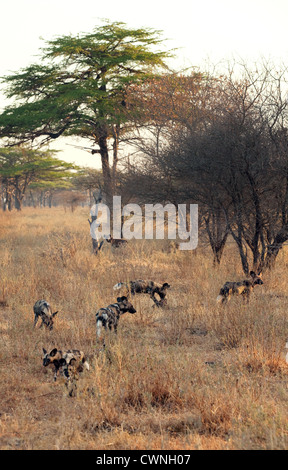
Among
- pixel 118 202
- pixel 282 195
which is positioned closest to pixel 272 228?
pixel 282 195

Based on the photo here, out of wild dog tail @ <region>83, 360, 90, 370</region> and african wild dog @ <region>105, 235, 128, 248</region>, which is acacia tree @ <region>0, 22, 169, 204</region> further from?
wild dog tail @ <region>83, 360, 90, 370</region>

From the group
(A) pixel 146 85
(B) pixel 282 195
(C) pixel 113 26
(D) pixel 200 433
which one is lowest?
(D) pixel 200 433

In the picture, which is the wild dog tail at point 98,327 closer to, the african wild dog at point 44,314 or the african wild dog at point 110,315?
the african wild dog at point 110,315

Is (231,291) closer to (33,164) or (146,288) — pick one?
(146,288)

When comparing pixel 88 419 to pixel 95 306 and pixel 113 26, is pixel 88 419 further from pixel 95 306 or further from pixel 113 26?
pixel 113 26

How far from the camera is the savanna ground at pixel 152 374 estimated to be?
12.6 feet

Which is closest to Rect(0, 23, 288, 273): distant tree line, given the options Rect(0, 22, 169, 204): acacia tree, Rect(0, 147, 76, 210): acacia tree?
Rect(0, 22, 169, 204): acacia tree

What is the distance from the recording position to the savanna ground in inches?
151

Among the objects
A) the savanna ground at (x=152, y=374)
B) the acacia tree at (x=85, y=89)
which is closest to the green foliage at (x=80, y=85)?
the acacia tree at (x=85, y=89)

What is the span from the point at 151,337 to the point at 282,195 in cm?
435

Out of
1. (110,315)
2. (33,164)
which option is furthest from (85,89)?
(33,164)

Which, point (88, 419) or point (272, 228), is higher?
point (272, 228)

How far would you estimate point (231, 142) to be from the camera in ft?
29.5

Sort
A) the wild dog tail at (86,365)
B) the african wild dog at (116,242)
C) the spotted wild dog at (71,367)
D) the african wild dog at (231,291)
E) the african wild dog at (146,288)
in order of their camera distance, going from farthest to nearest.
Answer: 1. the african wild dog at (116,242)
2. the african wild dog at (146,288)
3. the african wild dog at (231,291)
4. the wild dog tail at (86,365)
5. the spotted wild dog at (71,367)
